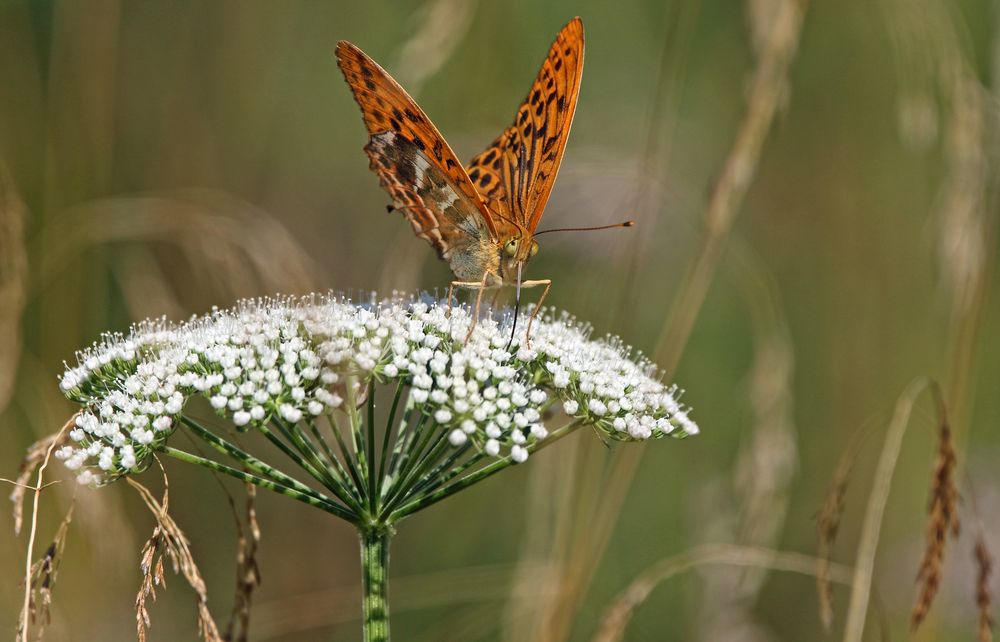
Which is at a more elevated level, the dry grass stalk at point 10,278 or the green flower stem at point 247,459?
the dry grass stalk at point 10,278

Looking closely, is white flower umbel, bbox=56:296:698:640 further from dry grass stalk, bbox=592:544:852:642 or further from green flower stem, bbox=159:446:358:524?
dry grass stalk, bbox=592:544:852:642

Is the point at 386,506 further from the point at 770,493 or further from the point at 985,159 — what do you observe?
the point at 985,159

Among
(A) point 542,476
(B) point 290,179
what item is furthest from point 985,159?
(B) point 290,179

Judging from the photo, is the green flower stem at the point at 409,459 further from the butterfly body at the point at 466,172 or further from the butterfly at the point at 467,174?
the butterfly body at the point at 466,172

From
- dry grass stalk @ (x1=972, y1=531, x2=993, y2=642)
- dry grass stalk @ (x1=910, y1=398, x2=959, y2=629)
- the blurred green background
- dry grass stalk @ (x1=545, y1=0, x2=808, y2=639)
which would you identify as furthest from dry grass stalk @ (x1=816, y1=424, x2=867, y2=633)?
dry grass stalk @ (x1=545, y1=0, x2=808, y2=639)

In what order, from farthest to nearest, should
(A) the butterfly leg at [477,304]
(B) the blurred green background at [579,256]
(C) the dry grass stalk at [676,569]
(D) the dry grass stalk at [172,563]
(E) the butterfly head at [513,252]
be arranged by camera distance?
(B) the blurred green background at [579,256] < (E) the butterfly head at [513,252] < (A) the butterfly leg at [477,304] < (C) the dry grass stalk at [676,569] < (D) the dry grass stalk at [172,563]

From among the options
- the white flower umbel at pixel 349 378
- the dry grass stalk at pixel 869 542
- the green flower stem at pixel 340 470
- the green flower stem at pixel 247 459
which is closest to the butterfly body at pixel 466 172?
the white flower umbel at pixel 349 378

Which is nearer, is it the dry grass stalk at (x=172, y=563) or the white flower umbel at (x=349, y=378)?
the dry grass stalk at (x=172, y=563)
